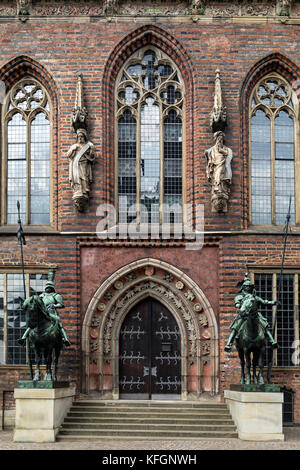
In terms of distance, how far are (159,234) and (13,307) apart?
12.5ft

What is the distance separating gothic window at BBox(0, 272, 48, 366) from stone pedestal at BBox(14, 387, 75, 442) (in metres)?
2.37

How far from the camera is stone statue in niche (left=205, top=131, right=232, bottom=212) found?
17.0 metres

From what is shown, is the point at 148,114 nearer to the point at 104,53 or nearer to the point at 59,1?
the point at 104,53

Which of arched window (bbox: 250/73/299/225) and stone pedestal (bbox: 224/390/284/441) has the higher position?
arched window (bbox: 250/73/299/225)

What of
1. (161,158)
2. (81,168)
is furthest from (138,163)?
A: (81,168)

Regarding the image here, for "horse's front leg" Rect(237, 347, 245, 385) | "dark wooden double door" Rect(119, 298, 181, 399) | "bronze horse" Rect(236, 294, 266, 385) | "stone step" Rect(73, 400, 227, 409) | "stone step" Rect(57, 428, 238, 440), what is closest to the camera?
"bronze horse" Rect(236, 294, 266, 385)

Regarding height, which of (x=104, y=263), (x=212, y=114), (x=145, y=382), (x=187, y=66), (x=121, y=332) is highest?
(x=187, y=66)

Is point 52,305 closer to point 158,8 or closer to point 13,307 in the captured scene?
point 13,307

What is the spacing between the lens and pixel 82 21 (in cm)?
1797

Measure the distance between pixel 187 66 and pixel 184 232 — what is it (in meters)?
4.05

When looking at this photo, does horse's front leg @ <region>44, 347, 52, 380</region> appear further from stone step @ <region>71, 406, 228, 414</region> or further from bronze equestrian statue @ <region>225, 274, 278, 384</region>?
bronze equestrian statue @ <region>225, 274, 278, 384</region>

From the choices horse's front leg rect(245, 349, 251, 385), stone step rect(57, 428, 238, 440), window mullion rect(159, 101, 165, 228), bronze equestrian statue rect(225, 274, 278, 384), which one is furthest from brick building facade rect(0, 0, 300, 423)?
stone step rect(57, 428, 238, 440)

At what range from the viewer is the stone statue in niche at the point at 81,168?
1711 centimetres

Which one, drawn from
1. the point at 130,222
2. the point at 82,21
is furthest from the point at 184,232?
the point at 82,21
